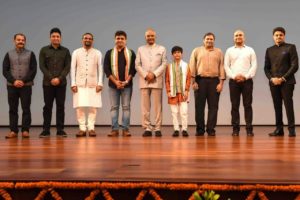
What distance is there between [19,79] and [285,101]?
2956 mm

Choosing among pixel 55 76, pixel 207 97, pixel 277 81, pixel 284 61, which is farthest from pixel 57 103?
pixel 284 61

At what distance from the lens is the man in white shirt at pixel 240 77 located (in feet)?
16.6

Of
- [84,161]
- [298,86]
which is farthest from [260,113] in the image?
[84,161]

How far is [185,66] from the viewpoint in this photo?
17.1 feet

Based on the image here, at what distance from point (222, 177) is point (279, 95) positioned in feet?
11.5

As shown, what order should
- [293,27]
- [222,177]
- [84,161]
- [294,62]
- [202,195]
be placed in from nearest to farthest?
1. [202,195]
2. [222,177]
3. [84,161]
4. [294,62]
5. [293,27]

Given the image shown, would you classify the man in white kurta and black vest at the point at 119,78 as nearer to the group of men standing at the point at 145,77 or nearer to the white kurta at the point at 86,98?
the group of men standing at the point at 145,77

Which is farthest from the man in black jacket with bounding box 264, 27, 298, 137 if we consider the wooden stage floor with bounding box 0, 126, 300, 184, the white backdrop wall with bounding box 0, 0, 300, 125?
the white backdrop wall with bounding box 0, 0, 300, 125

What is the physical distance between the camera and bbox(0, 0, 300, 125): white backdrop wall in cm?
756

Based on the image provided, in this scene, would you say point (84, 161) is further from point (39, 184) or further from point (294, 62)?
point (294, 62)

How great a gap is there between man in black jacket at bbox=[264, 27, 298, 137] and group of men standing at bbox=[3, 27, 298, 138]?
0.01m

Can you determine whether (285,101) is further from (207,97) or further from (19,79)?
(19,79)

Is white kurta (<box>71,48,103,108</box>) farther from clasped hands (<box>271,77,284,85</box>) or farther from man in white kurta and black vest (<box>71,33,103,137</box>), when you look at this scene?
clasped hands (<box>271,77,284,85</box>)

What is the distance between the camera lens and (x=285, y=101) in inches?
197
